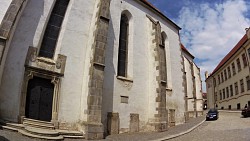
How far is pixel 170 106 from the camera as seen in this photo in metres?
19.5

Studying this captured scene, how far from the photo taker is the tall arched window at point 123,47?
52.6ft

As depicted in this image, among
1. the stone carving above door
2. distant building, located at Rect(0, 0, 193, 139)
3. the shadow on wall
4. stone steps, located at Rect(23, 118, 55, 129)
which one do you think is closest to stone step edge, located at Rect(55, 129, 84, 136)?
distant building, located at Rect(0, 0, 193, 139)

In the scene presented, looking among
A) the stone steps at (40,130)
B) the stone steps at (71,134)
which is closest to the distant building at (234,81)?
the stone steps at (71,134)

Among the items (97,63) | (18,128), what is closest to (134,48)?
(97,63)

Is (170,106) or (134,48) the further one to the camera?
(170,106)

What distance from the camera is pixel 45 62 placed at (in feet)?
40.7

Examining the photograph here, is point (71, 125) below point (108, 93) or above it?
below

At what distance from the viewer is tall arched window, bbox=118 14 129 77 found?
1603cm

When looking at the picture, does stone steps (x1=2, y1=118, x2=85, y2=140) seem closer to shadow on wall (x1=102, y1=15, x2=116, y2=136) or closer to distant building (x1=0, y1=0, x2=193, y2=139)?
distant building (x1=0, y1=0, x2=193, y2=139)

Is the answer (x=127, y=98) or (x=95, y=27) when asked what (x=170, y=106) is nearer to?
(x=127, y=98)

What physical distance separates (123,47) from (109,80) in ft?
10.6

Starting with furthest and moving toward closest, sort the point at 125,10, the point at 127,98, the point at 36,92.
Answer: the point at 125,10 < the point at 127,98 < the point at 36,92

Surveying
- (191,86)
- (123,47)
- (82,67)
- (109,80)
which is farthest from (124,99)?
(191,86)

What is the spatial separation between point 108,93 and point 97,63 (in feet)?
7.79
